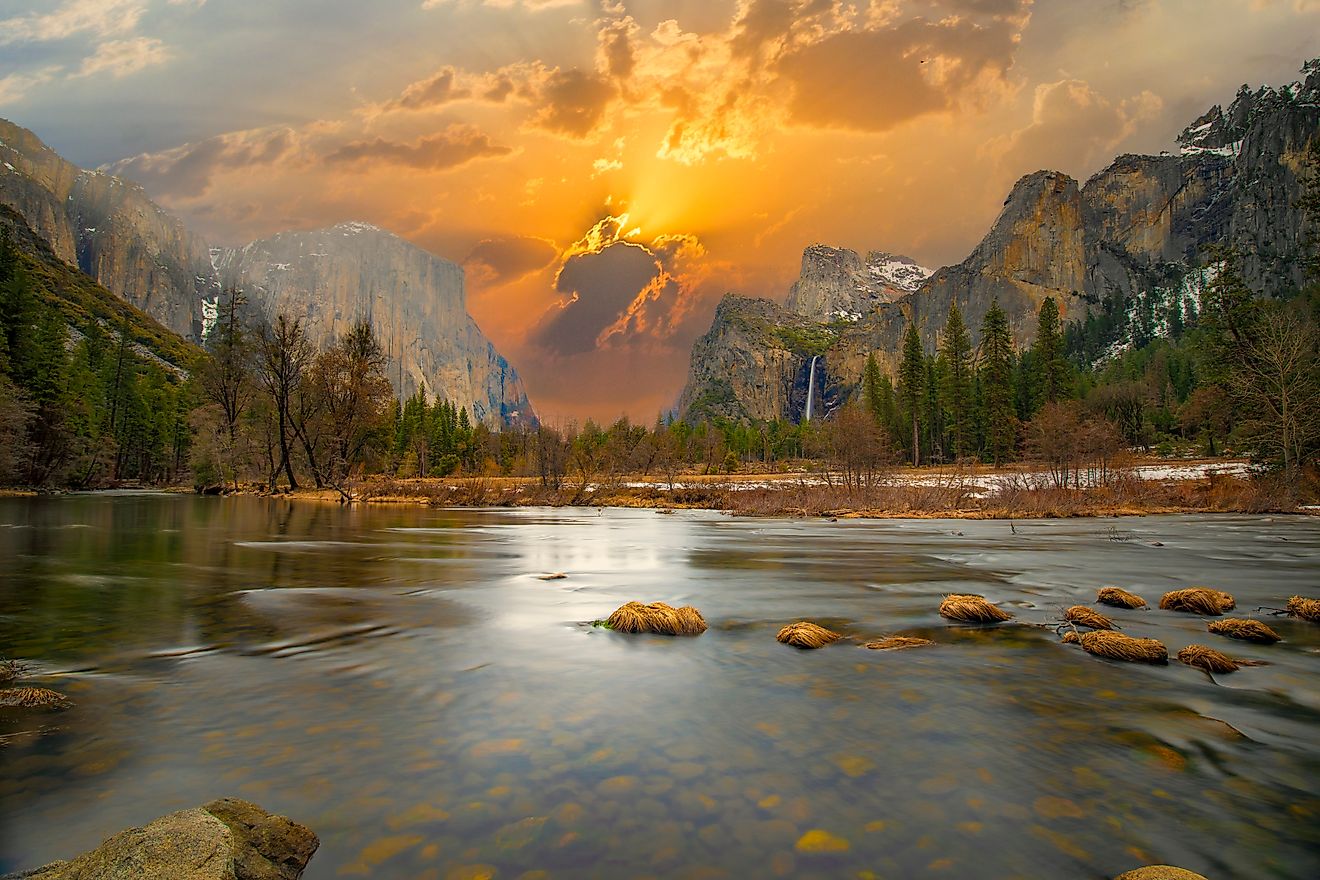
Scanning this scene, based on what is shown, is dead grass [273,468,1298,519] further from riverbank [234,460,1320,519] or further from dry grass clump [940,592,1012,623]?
dry grass clump [940,592,1012,623]

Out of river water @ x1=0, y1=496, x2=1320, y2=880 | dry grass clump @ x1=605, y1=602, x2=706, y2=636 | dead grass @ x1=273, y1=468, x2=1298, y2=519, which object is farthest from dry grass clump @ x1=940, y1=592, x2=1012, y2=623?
dead grass @ x1=273, y1=468, x2=1298, y2=519

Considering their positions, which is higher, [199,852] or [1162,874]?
[199,852]

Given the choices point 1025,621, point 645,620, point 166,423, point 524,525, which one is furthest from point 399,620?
point 166,423

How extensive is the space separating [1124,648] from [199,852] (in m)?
9.95

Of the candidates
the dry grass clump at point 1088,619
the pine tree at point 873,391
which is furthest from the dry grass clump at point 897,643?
the pine tree at point 873,391

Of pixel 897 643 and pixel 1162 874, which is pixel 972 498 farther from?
pixel 1162 874

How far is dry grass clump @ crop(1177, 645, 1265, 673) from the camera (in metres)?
Result: 7.96

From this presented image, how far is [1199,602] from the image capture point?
11.8m

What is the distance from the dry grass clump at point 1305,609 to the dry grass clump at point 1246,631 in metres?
2.01

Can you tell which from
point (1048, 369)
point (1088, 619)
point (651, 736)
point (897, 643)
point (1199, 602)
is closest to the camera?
point (651, 736)

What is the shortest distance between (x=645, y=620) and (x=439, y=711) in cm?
445

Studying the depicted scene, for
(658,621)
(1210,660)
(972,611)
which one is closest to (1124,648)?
(1210,660)

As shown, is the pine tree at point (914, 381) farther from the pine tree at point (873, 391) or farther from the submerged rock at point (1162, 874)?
the submerged rock at point (1162, 874)

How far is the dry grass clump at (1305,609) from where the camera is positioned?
11016mm
